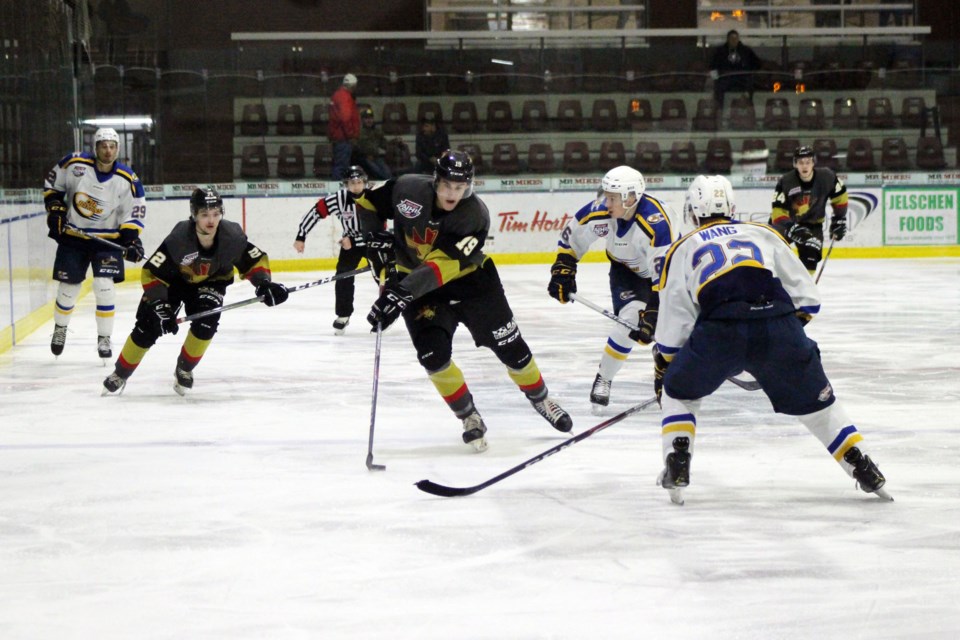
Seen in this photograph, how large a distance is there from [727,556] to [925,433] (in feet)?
5.85

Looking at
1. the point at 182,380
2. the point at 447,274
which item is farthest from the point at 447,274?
the point at 182,380

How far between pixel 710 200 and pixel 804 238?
514 cm

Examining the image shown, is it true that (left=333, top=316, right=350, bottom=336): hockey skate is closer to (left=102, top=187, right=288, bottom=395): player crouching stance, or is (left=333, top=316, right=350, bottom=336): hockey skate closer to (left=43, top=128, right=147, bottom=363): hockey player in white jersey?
(left=43, top=128, right=147, bottom=363): hockey player in white jersey

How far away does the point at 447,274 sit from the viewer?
4.02 m

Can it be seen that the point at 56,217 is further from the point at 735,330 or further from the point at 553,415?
the point at 735,330

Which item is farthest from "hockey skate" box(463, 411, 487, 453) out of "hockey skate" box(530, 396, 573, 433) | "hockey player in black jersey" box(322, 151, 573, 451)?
"hockey skate" box(530, 396, 573, 433)

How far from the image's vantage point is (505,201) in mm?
12469

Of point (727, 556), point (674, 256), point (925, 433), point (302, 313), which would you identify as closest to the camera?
point (727, 556)

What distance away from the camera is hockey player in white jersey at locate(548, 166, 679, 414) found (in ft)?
15.9

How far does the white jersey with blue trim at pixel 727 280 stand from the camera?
10.5 feet

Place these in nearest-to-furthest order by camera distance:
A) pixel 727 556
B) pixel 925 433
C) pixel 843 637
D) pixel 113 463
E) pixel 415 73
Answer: pixel 843 637 < pixel 727 556 < pixel 113 463 < pixel 925 433 < pixel 415 73

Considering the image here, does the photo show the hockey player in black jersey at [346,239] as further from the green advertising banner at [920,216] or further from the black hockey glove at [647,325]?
the green advertising banner at [920,216]

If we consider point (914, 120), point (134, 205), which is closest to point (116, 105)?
point (134, 205)

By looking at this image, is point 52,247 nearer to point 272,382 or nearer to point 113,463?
point 272,382
